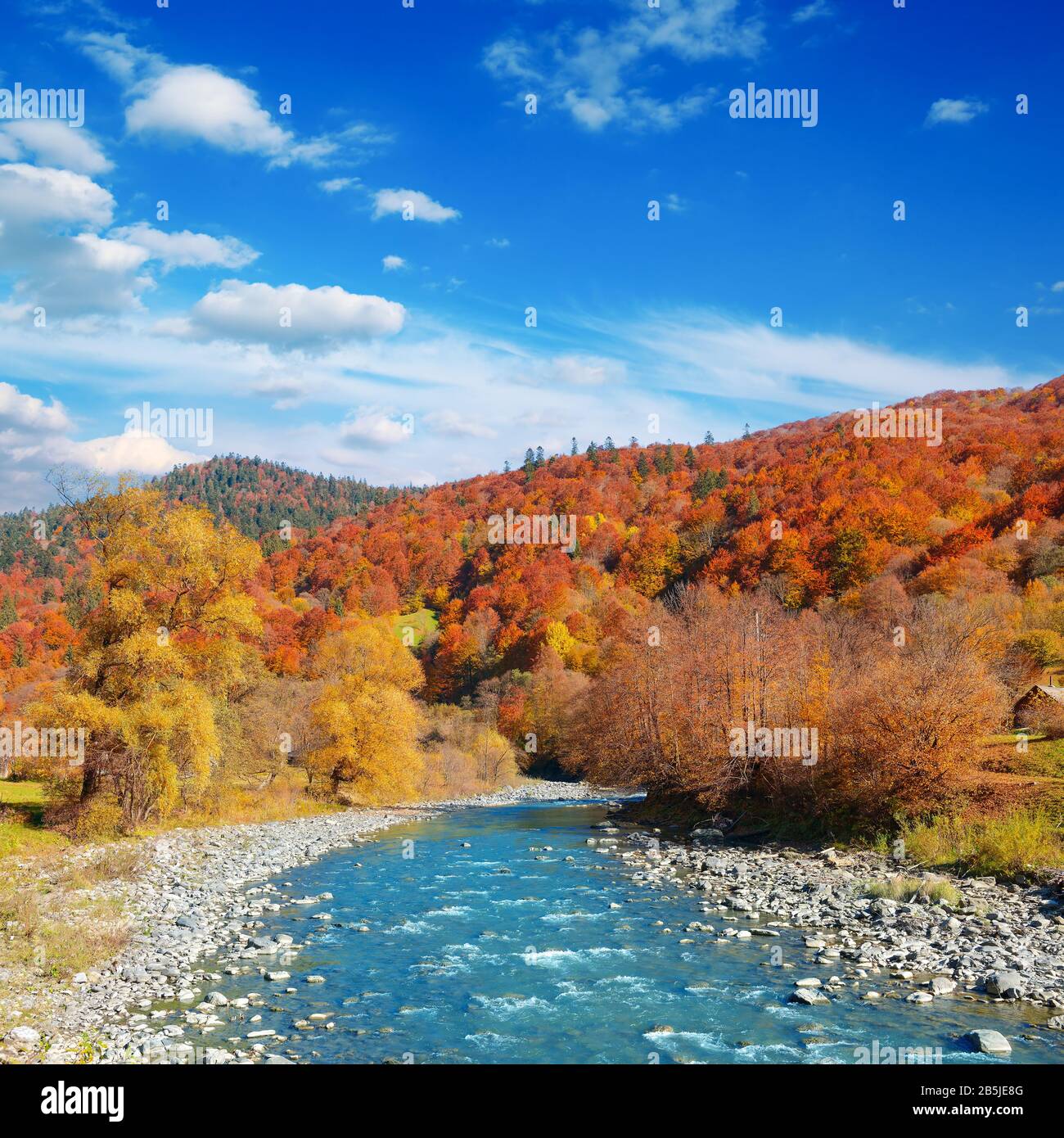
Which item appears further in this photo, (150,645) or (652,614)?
(652,614)

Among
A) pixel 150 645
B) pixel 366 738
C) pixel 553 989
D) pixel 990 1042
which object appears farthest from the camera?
pixel 366 738

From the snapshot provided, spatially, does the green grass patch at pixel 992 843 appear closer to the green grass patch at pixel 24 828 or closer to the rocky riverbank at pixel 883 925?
the rocky riverbank at pixel 883 925

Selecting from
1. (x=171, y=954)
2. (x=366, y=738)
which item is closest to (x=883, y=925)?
(x=171, y=954)

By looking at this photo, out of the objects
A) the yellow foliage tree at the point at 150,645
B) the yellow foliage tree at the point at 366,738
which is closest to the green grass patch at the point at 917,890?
the yellow foliage tree at the point at 150,645

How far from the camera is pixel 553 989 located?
14.6 m

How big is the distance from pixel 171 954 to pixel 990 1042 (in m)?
14.6

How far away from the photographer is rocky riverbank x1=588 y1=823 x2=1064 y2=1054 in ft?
45.5

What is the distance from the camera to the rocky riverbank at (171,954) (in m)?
10.9

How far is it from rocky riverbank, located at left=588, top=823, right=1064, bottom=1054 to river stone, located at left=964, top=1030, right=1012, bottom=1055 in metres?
0.03

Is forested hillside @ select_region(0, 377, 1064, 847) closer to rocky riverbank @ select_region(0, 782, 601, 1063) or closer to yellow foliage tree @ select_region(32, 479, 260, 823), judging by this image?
yellow foliage tree @ select_region(32, 479, 260, 823)

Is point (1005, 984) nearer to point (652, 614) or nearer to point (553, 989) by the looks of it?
point (553, 989)
